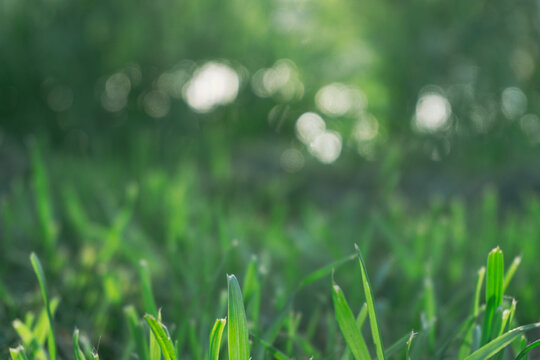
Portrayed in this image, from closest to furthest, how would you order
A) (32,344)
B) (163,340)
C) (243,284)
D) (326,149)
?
(163,340) < (32,344) < (243,284) < (326,149)

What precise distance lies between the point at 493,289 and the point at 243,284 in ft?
1.26

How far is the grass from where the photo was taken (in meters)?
0.59

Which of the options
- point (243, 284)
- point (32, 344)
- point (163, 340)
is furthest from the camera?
point (243, 284)

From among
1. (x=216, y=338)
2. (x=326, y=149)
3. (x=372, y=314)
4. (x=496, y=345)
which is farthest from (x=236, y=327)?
(x=326, y=149)

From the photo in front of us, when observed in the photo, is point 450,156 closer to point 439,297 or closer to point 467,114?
point 467,114

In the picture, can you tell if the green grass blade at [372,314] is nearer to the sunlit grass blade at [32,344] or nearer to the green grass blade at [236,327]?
the green grass blade at [236,327]

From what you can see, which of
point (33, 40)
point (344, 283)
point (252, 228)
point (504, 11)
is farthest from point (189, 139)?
point (504, 11)

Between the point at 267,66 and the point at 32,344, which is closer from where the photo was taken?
the point at 32,344

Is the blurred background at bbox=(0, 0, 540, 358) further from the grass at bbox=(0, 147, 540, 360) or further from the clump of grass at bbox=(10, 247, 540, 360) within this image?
the clump of grass at bbox=(10, 247, 540, 360)

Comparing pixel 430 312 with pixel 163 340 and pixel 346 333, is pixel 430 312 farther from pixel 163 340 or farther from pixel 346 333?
pixel 163 340

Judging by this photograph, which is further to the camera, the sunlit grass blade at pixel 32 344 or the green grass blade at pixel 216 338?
the sunlit grass blade at pixel 32 344

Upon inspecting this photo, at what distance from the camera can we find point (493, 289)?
0.58 meters

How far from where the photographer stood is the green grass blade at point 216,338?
520mm

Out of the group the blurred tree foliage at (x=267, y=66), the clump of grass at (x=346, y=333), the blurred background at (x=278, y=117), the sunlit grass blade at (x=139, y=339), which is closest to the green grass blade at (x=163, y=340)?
the clump of grass at (x=346, y=333)
